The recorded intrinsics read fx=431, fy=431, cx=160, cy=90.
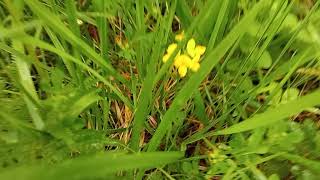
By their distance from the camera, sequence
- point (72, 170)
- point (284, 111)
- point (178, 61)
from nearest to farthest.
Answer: point (72, 170), point (284, 111), point (178, 61)

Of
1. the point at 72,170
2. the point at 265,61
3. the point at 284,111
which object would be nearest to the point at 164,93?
the point at 265,61

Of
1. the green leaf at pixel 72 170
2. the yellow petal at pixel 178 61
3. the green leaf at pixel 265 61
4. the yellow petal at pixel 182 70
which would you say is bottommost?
the green leaf at pixel 72 170

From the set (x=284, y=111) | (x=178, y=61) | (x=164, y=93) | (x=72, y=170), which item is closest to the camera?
(x=72, y=170)

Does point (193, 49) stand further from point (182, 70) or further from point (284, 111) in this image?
point (284, 111)

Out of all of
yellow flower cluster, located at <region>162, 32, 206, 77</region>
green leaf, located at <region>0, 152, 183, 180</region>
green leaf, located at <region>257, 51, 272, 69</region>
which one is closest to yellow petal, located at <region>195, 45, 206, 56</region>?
yellow flower cluster, located at <region>162, 32, 206, 77</region>

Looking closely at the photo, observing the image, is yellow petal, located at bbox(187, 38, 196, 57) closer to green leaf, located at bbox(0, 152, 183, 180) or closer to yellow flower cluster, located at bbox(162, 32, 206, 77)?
yellow flower cluster, located at bbox(162, 32, 206, 77)

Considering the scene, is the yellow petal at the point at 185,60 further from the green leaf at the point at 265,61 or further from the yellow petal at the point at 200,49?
the green leaf at the point at 265,61

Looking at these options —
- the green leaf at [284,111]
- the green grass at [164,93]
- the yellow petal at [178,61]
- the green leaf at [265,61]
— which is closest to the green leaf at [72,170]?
the green grass at [164,93]

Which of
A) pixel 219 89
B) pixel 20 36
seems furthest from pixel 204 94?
pixel 20 36

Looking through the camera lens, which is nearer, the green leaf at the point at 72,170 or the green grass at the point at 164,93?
the green leaf at the point at 72,170
